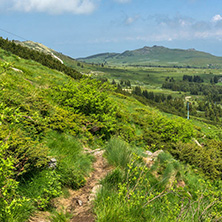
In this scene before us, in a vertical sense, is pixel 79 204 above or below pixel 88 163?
below

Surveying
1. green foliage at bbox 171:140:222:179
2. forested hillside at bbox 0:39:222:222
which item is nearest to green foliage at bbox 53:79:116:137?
forested hillside at bbox 0:39:222:222

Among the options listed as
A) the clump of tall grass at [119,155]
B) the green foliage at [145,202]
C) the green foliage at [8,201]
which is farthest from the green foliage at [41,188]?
the clump of tall grass at [119,155]

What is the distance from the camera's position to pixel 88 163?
7.17 metres

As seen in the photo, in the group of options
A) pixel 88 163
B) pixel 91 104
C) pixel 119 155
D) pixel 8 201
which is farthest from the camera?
pixel 91 104

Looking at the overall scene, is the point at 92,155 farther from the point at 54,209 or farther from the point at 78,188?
the point at 54,209

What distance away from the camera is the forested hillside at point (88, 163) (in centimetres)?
432

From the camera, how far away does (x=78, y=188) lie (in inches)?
239

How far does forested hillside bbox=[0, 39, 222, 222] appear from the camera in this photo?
4324 millimetres

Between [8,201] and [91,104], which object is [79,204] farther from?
[91,104]

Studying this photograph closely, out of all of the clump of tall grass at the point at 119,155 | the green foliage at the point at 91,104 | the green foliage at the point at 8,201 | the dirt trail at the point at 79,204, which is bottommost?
the dirt trail at the point at 79,204

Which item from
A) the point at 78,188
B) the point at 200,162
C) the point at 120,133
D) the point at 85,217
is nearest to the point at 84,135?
the point at 120,133

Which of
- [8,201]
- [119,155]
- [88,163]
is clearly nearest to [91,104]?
[119,155]

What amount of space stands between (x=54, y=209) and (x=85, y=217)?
799 millimetres

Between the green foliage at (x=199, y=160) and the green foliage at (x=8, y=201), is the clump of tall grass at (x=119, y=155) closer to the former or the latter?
the green foliage at (x=8, y=201)
